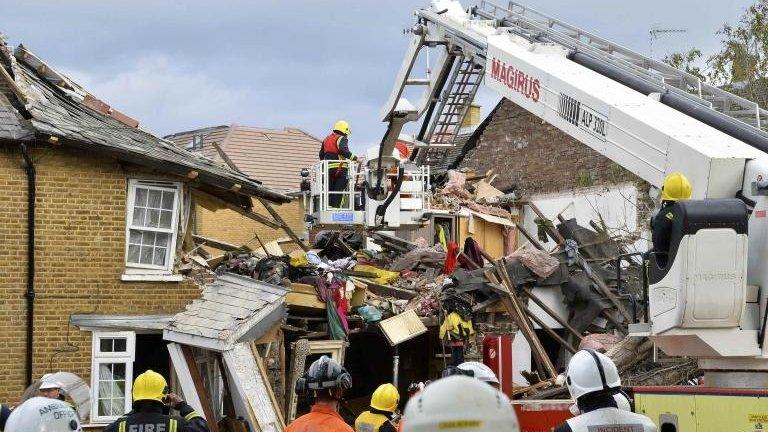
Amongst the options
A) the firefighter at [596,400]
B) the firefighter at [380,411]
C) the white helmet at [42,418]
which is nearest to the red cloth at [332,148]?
the firefighter at [380,411]

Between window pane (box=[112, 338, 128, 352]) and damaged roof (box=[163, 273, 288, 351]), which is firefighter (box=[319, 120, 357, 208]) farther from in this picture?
window pane (box=[112, 338, 128, 352])

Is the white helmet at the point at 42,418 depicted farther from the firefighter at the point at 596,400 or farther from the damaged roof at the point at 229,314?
the damaged roof at the point at 229,314

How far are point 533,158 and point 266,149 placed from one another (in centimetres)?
1340

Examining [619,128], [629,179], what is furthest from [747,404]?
[629,179]

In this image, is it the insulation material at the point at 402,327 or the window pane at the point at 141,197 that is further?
the insulation material at the point at 402,327

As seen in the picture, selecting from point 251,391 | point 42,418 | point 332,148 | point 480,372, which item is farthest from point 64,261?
point 42,418

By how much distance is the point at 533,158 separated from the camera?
33.8 meters

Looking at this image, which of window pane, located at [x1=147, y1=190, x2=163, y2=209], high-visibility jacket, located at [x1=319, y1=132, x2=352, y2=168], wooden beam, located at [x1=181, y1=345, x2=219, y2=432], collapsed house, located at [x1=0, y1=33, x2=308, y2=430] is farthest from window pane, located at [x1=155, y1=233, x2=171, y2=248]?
high-visibility jacket, located at [x1=319, y1=132, x2=352, y2=168]

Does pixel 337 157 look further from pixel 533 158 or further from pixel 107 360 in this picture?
pixel 533 158

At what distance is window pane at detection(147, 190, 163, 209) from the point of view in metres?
19.4

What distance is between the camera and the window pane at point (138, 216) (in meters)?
19.2

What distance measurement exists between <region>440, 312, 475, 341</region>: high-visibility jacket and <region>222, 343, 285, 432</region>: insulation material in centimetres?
483

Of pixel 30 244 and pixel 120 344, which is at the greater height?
pixel 30 244

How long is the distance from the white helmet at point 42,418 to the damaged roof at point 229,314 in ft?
37.9
